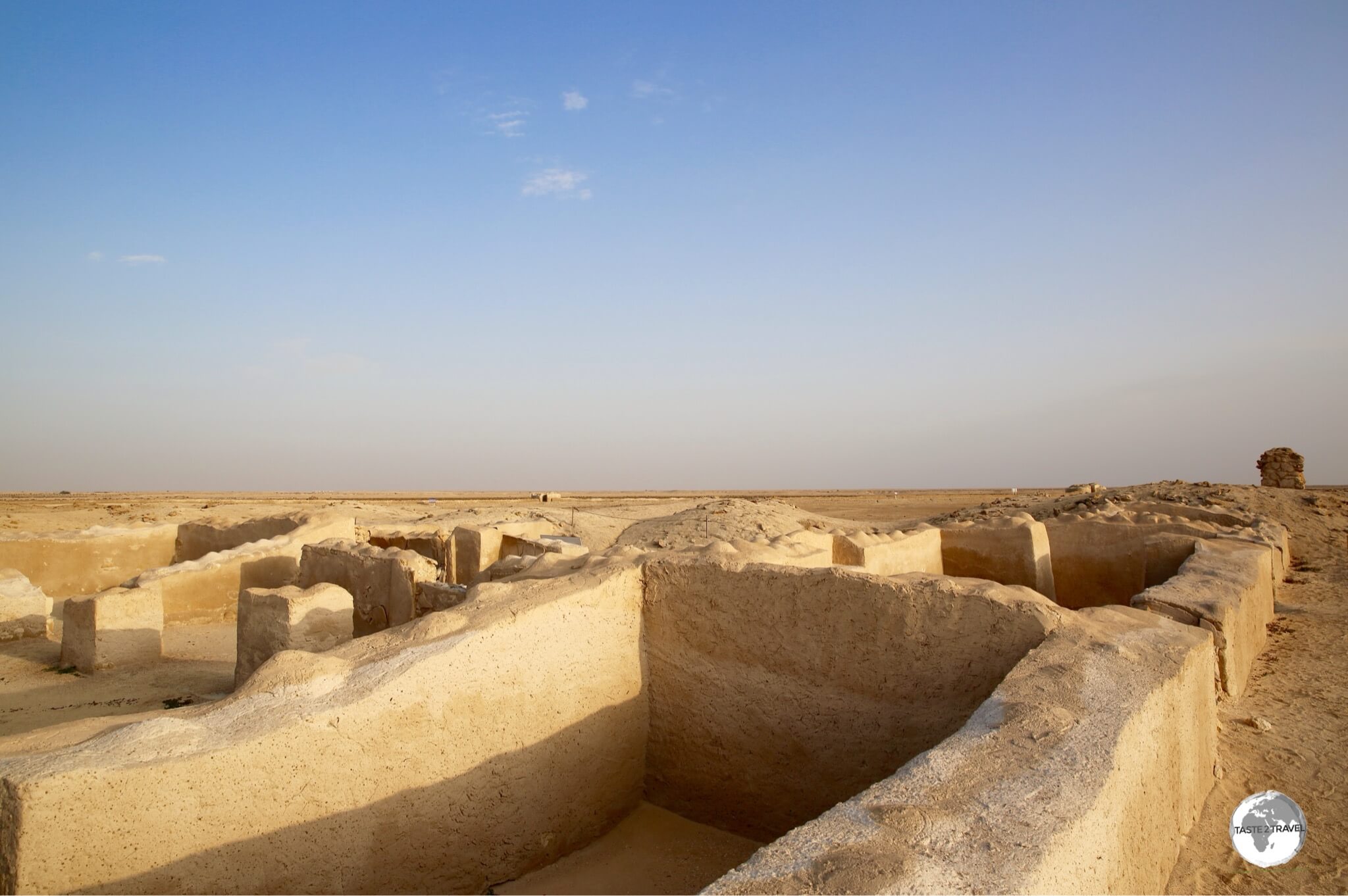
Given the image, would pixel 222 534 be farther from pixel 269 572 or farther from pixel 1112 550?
pixel 1112 550

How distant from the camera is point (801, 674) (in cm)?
406

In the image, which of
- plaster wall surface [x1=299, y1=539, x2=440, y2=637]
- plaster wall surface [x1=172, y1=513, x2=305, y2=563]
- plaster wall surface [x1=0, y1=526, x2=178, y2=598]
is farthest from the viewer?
plaster wall surface [x1=172, y1=513, x2=305, y2=563]

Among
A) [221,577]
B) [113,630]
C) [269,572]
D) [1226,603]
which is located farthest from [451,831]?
[269,572]

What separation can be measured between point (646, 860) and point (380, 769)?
1.55 meters

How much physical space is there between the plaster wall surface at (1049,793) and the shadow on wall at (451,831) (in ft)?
6.08

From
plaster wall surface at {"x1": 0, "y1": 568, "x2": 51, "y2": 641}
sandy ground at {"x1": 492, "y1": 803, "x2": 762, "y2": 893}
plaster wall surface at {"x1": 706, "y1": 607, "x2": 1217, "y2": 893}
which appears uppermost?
plaster wall surface at {"x1": 706, "y1": 607, "x2": 1217, "y2": 893}

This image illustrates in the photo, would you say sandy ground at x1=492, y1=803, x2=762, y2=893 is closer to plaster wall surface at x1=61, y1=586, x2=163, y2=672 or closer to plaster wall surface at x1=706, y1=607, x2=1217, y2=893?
plaster wall surface at x1=706, y1=607, x2=1217, y2=893

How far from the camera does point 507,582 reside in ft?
14.5

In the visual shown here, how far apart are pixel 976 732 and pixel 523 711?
80.3 inches

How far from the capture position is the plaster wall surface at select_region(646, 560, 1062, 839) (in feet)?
11.8

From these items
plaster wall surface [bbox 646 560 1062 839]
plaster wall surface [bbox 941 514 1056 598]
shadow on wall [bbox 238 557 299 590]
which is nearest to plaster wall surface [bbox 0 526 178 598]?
shadow on wall [bbox 238 557 299 590]

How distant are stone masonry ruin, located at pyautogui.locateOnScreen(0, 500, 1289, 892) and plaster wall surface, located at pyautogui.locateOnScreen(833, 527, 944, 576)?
1058 mm

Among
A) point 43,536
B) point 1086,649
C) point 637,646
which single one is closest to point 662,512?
point 43,536

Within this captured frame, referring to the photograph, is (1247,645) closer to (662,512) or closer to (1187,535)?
(1187,535)
